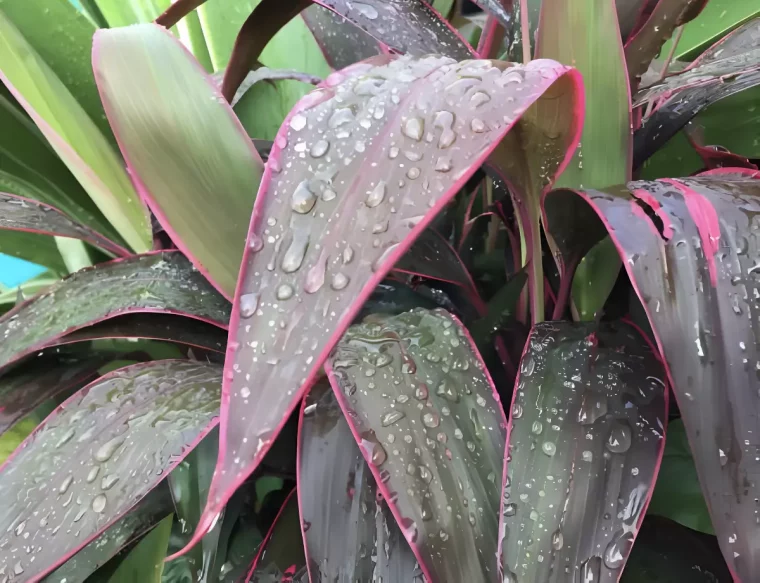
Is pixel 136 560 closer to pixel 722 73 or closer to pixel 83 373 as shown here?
pixel 83 373

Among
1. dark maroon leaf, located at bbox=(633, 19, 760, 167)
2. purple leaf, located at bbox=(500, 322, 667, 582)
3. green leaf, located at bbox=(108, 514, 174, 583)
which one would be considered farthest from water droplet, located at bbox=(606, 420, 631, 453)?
green leaf, located at bbox=(108, 514, 174, 583)

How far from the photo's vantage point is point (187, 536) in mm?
375

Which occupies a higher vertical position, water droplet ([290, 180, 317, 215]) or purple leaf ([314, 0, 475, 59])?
purple leaf ([314, 0, 475, 59])

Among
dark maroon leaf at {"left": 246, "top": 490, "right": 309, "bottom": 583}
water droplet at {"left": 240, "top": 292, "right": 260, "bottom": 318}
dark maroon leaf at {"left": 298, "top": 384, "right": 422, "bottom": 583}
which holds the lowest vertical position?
dark maroon leaf at {"left": 246, "top": 490, "right": 309, "bottom": 583}

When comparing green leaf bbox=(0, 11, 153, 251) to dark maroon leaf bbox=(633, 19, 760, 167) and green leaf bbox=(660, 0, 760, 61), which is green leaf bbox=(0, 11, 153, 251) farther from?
green leaf bbox=(660, 0, 760, 61)

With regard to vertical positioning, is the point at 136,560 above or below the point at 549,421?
below

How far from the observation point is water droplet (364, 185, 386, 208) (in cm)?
19

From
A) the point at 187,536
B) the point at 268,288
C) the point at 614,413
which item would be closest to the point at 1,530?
the point at 187,536

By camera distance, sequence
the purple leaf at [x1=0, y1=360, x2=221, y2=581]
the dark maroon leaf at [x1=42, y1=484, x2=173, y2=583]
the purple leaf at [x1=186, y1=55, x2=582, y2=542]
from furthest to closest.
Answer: the dark maroon leaf at [x1=42, y1=484, x2=173, y2=583] < the purple leaf at [x1=0, y1=360, x2=221, y2=581] < the purple leaf at [x1=186, y1=55, x2=582, y2=542]

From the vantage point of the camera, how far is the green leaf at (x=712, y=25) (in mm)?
605

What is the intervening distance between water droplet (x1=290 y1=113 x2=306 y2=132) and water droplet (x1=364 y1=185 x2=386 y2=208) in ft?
0.18

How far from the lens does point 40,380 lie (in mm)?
424

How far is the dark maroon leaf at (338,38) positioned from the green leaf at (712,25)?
35 centimetres

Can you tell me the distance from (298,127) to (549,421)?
188 mm
